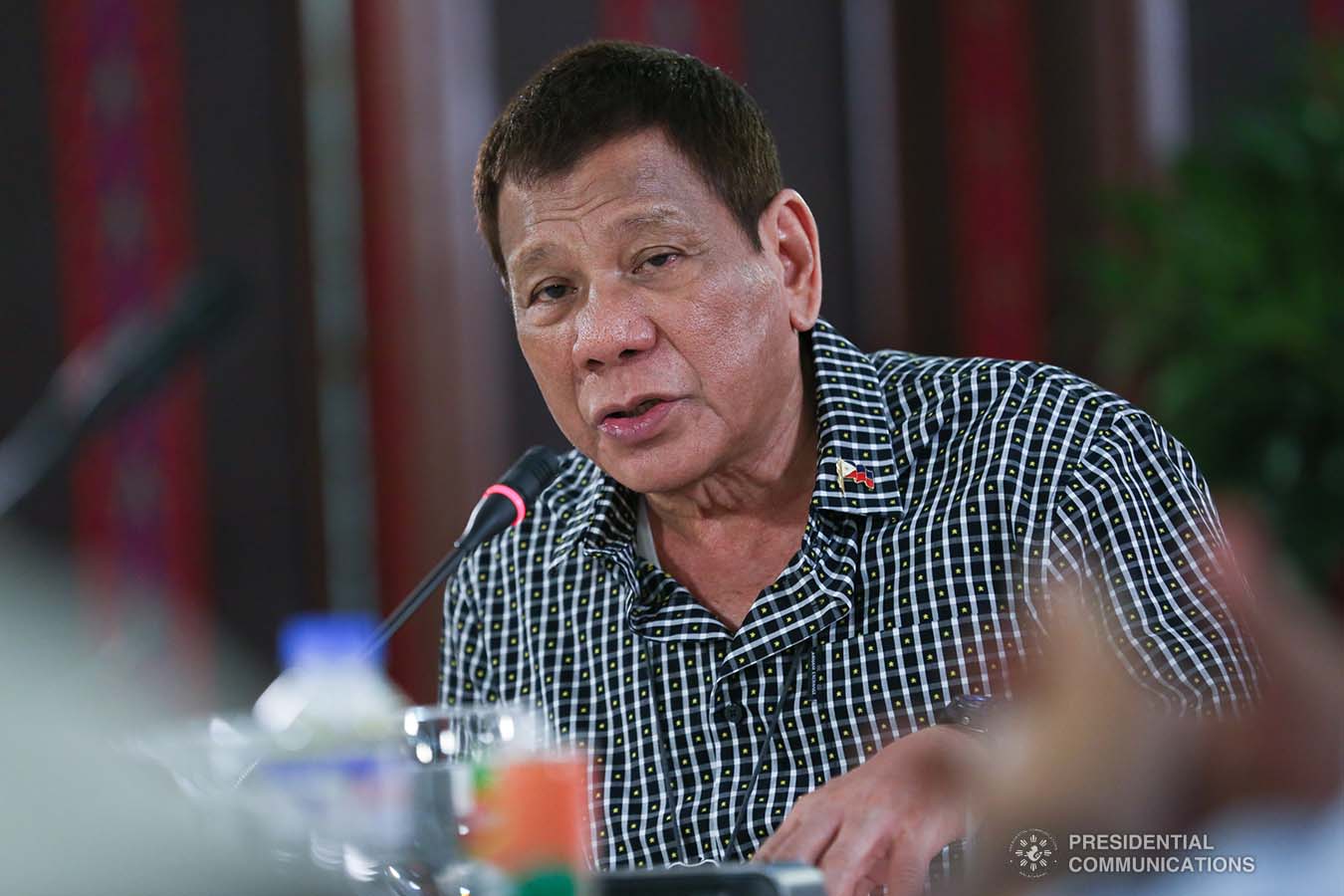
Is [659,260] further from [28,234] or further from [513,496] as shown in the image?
[28,234]

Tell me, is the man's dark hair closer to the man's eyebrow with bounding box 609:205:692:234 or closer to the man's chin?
the man's eyebrow with bounding box 609:205:692:234

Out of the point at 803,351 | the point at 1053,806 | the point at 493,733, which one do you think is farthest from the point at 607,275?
the point at 1053,806

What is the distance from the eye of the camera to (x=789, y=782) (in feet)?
4.61

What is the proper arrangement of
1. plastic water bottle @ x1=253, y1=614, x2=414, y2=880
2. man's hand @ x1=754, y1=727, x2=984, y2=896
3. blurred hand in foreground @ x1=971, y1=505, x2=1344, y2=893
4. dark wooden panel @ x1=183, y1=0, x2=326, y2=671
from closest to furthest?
blurred hand in foreground @ x1=971, y1=505, x2=1344, y2=893, plastic water bottle @ x1=253, y1=614, x2=414, y2=880, man's hand @ x1=754, y1=727, x2=984, y2=896, dark wooden panel @ x1=183, y1=0, x2=326, y2=671

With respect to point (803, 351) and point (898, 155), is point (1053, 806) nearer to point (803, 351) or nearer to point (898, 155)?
point (803, 351)

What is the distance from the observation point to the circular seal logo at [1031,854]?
0.50m

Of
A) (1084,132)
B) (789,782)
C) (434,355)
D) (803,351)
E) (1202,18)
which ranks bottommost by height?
(789,782)

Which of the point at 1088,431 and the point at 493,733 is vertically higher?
the point at 1088,431

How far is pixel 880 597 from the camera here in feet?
4.71

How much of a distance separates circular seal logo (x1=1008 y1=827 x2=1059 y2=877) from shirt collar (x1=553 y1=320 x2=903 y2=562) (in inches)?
36.3

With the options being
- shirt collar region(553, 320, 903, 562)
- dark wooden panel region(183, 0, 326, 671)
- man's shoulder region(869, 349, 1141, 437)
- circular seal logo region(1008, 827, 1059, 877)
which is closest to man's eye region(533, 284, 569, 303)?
shirt collar region(553, 320, 903, 562)

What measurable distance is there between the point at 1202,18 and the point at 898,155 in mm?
791

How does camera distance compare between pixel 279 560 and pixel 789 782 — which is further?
pixel 279 560

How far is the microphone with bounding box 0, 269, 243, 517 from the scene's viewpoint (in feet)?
5.52
